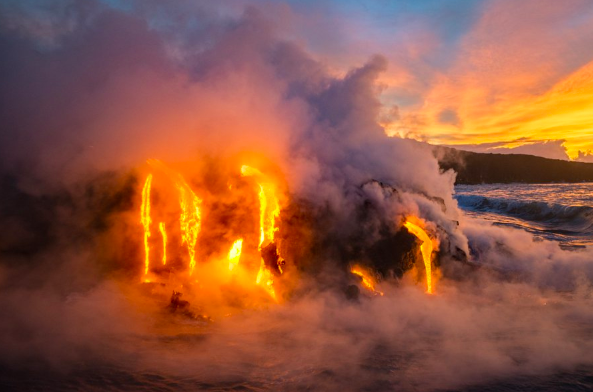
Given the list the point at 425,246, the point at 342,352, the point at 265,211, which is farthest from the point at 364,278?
the point at 342,352

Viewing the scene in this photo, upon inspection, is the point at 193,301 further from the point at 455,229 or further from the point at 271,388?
the point at 455,229

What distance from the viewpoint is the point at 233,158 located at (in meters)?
9.77

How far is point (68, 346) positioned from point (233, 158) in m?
5.29

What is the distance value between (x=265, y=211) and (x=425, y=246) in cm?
436

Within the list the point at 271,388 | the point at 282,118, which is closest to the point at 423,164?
the point at 282,118

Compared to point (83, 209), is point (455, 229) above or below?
below

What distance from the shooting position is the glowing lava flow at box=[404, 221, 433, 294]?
33.3 ft

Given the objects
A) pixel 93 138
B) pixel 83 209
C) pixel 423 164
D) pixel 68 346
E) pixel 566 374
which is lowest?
pixel 566 374

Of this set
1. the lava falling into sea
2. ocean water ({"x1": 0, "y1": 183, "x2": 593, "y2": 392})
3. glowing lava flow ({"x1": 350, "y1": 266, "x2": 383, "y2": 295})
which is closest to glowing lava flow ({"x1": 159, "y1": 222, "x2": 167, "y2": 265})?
the lava falling into sea

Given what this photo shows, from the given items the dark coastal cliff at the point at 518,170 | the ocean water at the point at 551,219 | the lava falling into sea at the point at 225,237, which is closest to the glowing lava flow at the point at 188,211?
the lava falling into sea at the point at 225,237

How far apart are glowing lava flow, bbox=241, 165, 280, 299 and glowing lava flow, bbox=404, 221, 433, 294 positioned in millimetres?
3534

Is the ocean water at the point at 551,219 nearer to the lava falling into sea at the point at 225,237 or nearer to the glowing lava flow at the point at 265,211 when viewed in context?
the lava falling into sea at the point at 225,237

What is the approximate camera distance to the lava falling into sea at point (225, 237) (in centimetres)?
902

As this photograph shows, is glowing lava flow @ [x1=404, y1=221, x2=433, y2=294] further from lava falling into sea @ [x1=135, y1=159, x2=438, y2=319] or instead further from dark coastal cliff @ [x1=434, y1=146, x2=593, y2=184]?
dark coastal cliff @ [x1=434, y1=146, x2=593, y2=184]
